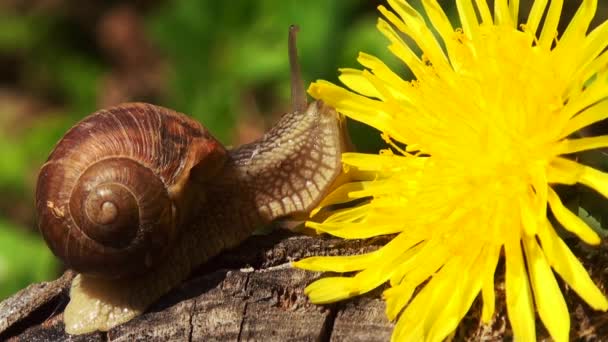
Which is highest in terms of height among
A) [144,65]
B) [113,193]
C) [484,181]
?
[144,65]

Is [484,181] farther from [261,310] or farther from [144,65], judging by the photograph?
[144,65]

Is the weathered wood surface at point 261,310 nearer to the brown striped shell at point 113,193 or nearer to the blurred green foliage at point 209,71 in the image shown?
the brown striped shell at point 113,193

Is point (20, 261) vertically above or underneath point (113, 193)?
underneath

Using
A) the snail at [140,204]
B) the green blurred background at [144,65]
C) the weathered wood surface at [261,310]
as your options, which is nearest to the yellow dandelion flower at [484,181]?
the weathered wood surface at [261,310]

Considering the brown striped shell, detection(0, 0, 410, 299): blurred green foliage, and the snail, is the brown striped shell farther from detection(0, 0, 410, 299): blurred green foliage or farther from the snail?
detection(0, 0, 410, 299): blurred green foliage

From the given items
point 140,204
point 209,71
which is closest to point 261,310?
point 140,204
